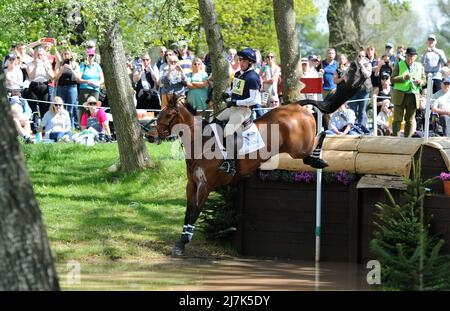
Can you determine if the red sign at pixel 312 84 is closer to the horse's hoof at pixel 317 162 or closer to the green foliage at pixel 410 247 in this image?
the horse's hoof at pixel 317 162

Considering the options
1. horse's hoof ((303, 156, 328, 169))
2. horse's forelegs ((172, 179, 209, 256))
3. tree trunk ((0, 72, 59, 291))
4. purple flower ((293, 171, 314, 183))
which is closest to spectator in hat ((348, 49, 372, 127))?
purple flower ((293, 171, 314, 183))

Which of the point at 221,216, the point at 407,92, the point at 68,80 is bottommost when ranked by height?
the point at 221,216

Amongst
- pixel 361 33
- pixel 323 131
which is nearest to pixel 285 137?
pixel 323 131

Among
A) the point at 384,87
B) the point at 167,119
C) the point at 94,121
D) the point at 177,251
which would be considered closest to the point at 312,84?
the point at 167,119

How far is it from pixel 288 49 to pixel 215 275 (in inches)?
231

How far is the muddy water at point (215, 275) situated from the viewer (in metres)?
12.6

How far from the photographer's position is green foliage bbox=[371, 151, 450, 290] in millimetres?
9820

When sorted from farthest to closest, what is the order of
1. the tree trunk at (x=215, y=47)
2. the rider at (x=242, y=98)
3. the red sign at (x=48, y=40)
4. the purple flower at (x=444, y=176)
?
the red sign at (x=48, y=40) → the tree trunk at (x=215, y=47) → the rider at (x=242, y=98) → the purple flower at (x=444, y=176)

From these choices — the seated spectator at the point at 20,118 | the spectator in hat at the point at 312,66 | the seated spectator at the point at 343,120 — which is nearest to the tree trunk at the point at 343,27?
the spectator in hat at the point at 312,66

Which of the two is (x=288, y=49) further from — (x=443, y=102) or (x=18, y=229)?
(x=18, y=229)

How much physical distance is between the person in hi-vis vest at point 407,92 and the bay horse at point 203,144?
16.1 feet

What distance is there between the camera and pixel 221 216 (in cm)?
1659
